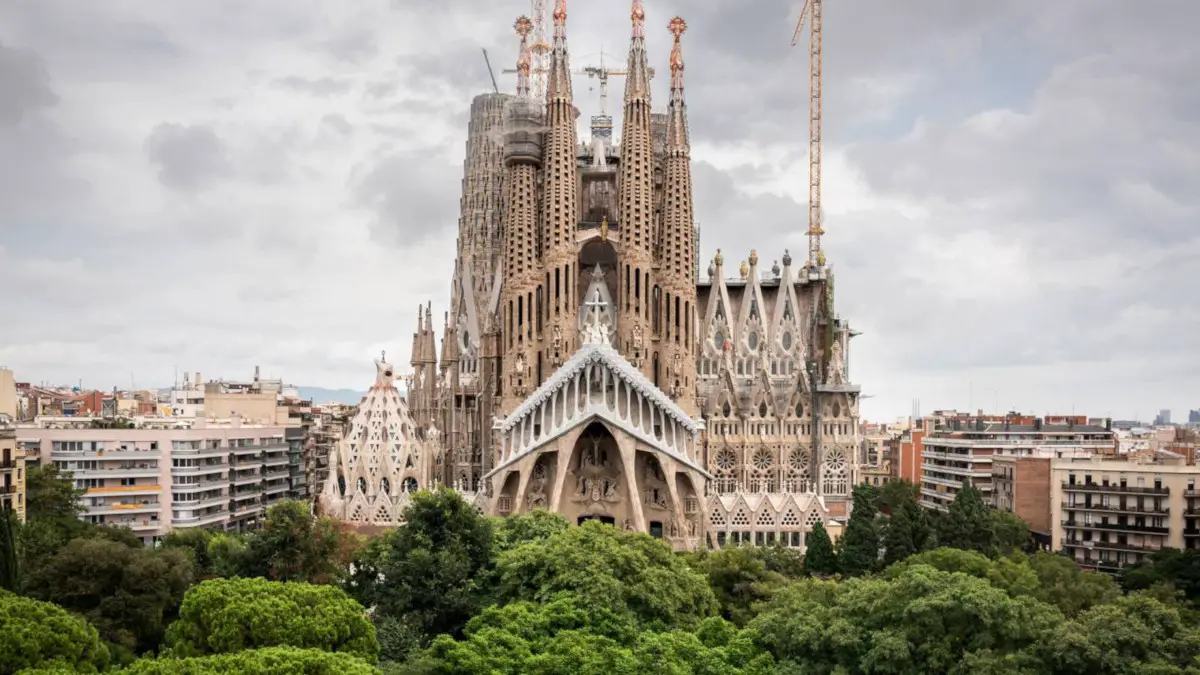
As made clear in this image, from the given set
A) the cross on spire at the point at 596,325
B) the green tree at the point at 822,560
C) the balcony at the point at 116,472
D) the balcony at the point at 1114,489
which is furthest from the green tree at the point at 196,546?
the balcony at the point at 1114,489

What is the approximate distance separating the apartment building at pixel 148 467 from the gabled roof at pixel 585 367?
1670 centimetres

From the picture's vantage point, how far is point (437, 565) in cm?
3061

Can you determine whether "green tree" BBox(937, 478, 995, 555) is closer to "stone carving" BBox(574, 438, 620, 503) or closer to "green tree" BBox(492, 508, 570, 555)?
"stone carving" BBox(574, 438, 620, 503)

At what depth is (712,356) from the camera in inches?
2392

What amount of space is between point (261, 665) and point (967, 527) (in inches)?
1107

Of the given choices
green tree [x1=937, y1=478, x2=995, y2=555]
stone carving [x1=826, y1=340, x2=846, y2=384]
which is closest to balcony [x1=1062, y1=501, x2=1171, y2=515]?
green tree [x1=937, y1=478, x2=995, y2=555]

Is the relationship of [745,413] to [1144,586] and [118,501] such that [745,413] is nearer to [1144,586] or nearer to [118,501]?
[1144,586]

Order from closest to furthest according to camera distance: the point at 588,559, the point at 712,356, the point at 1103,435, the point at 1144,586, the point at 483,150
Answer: the point at 588,559 < the point at 1144,586 < the point at 712,356 < the point at 1103,435 < the point at 483,150

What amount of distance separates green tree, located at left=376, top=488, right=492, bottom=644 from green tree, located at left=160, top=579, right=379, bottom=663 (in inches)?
212

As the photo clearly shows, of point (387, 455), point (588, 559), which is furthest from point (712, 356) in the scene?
point (588, 559)

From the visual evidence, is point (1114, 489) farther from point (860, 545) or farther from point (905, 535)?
point (860, 545)

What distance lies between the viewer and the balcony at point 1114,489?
45544 millimetres

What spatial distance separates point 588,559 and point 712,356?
3237cm

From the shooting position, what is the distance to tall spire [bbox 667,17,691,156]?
55.2 meters
